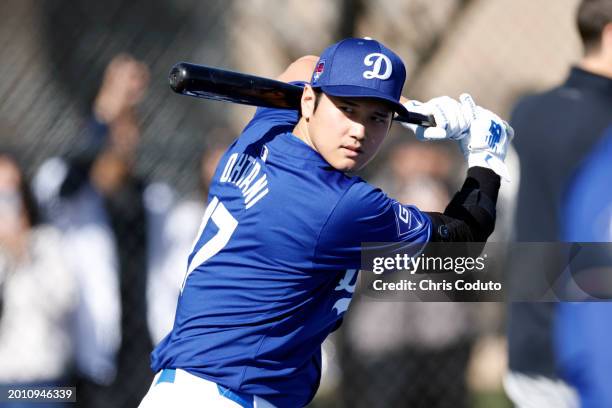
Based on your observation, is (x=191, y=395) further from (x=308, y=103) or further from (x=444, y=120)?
(x=444, y=120)

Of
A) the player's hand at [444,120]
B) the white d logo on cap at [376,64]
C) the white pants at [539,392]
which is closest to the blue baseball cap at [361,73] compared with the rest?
the white d logo on cap at [376,64]

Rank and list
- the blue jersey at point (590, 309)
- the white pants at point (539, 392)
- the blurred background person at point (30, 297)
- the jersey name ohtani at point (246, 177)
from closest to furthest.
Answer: the blue jersey at point (590, 309), the white pants at point (539, 392), the jersey name ohtani at point (246, 177), the blurred background person at point (30, 297)

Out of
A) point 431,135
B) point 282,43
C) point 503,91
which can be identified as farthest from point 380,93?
point 503,91

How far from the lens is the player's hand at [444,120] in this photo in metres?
3.46

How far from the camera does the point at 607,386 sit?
293 cm

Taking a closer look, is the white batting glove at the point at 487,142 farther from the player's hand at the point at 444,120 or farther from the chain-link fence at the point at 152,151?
the chain-link fence at the point at 152,151

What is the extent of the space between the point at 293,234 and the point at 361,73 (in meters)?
0.48

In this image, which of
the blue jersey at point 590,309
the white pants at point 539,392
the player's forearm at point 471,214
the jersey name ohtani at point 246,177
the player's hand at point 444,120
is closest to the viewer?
the blue jersey at point 590,309

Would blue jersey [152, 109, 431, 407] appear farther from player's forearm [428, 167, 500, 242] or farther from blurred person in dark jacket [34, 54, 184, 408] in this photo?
blurred person in dark jacket [34, 54, 184, 408]

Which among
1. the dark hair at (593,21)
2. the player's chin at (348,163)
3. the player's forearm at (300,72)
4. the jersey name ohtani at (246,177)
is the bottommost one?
the jersey name ohtani at (246,177)

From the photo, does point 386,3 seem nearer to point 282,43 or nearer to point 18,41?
point 282,43

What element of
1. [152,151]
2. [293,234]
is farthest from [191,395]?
[152,151]

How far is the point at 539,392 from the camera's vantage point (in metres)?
3.20

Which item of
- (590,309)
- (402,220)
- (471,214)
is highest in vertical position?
(471,214)
